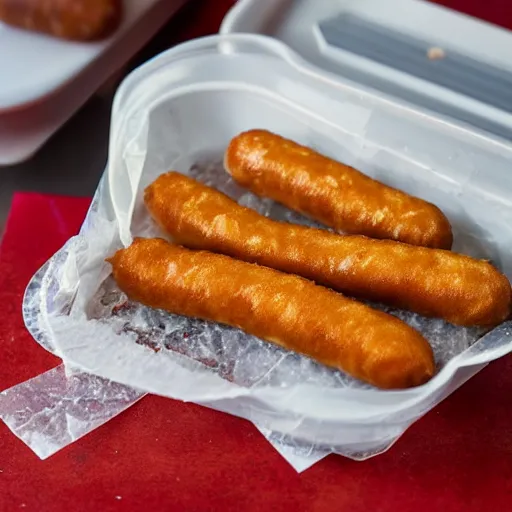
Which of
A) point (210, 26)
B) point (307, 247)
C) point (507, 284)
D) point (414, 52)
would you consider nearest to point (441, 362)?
point (507, 284)

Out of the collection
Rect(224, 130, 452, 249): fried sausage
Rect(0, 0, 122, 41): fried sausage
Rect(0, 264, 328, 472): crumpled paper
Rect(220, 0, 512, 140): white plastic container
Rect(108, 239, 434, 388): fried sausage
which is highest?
Rect(220, 0, 512, 140): white plastic container

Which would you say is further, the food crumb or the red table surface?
the food crumb

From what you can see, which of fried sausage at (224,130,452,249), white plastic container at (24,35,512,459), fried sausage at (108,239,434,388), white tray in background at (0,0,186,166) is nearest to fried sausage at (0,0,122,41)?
white tray in background at (0,0,186,166)

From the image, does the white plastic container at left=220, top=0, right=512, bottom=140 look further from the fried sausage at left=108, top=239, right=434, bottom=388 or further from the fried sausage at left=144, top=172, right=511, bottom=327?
the fried sausage at left=108, top=239, right=434, bottom=388

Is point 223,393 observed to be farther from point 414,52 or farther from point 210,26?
point 210,26

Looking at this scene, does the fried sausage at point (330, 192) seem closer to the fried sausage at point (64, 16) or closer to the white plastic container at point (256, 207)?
the white plastic container at point (256, 207)

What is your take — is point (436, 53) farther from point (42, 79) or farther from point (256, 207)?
point (42, 79)
